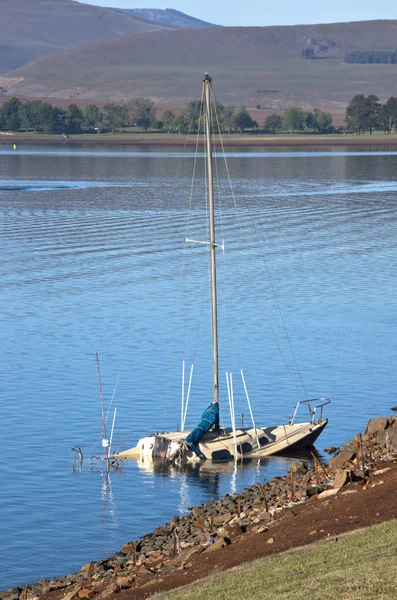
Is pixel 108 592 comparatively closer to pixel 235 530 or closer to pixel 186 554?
pixel 186 554

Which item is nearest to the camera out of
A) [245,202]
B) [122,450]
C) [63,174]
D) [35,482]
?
[35,482]

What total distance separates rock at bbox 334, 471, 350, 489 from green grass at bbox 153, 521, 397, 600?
24.3 ft

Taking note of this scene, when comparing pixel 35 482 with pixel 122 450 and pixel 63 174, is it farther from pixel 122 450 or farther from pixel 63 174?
pixel 63 174

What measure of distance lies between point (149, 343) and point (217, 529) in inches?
1075

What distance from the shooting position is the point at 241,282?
252 feet

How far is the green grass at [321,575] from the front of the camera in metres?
19.7

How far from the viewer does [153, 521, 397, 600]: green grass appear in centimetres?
1973

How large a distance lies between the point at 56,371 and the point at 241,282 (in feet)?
86.9

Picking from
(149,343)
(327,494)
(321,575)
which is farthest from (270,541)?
(149,343)

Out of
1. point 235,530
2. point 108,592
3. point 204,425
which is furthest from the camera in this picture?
point 204,425

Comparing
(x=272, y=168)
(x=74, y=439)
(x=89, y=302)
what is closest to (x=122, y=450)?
(x=74, y=439)

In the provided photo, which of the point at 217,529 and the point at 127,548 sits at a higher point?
the point at 217,529

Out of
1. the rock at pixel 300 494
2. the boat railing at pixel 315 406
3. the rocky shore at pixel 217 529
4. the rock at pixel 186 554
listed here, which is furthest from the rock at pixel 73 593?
the boat railing at pixel 315 406

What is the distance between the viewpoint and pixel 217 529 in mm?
31141
